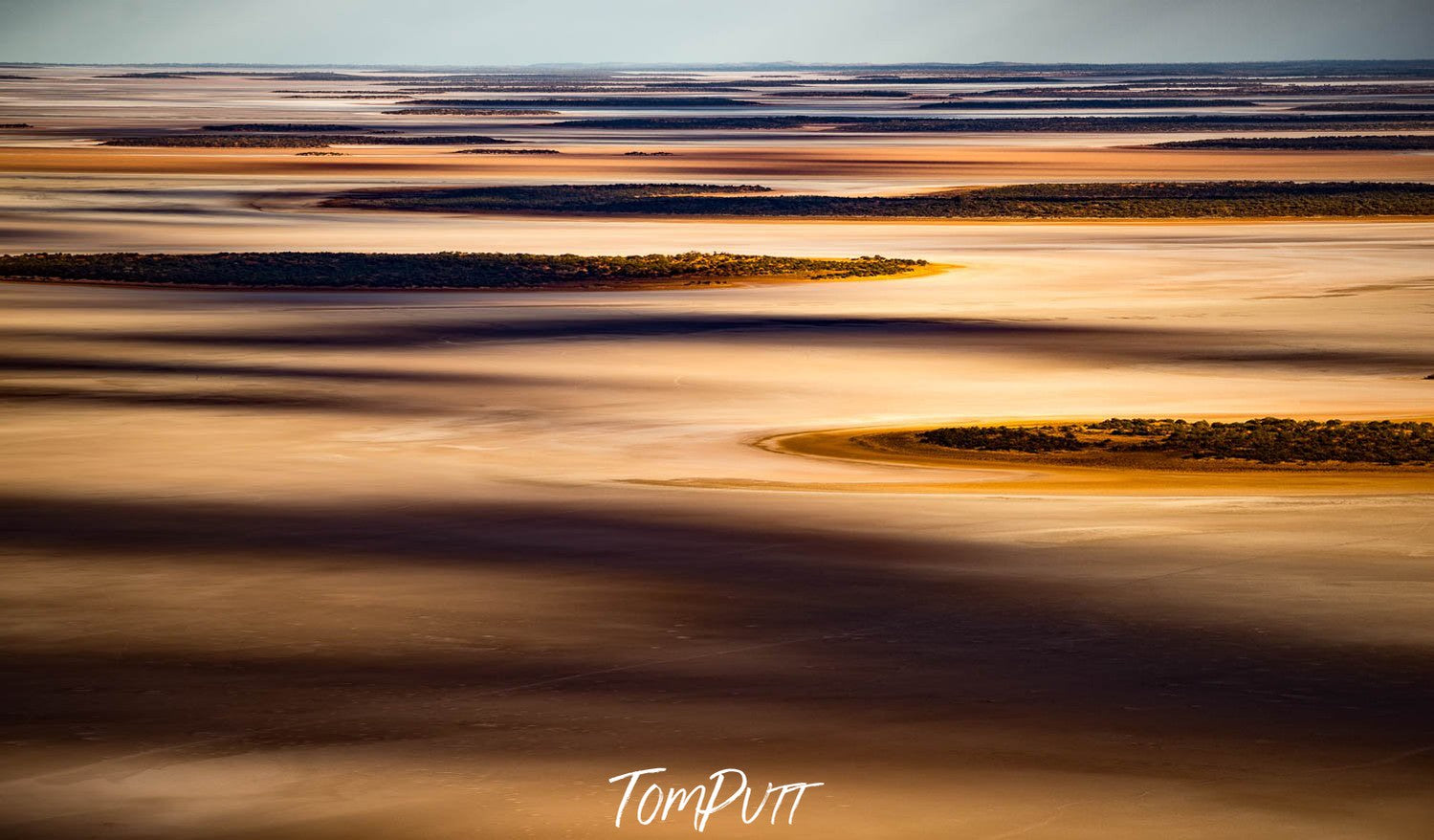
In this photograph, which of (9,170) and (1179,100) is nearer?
(9,170)

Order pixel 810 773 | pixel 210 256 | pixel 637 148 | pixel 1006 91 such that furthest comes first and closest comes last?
pixel 1006 91
pixel 637 148
pixel 210 256
pixel 810 773

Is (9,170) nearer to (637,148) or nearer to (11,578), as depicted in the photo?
(637,148)

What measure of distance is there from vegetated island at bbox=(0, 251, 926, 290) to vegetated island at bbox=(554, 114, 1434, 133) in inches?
2827

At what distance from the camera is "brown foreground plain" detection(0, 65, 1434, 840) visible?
1180 centimetres

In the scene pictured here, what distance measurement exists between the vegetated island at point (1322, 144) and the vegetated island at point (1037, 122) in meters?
11.6

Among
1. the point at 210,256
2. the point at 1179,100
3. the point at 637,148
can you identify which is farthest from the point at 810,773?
the point at 1179,100

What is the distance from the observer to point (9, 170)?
78.1 metres

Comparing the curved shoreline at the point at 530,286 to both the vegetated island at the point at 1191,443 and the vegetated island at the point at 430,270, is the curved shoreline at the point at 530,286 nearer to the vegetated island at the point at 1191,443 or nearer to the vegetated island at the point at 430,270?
the vegetated island at the point at 430,270

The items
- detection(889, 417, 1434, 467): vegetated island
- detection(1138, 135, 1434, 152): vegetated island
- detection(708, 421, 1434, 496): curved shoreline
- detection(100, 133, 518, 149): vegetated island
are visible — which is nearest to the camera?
detection(708, 421, 1434, 496): curved shoreline

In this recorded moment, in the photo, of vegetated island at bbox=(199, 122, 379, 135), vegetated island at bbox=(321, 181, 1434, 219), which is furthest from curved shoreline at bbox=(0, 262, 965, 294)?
vegetated island at bbox=(199, 122, 379, 135)

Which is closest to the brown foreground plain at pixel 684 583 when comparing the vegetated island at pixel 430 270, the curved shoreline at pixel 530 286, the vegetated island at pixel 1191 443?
the vegetated island at pixel 1191 443

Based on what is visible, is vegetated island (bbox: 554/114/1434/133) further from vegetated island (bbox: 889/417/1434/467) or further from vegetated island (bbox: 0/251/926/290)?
Result: vegetated island (bbox: 889/417/1434/467)

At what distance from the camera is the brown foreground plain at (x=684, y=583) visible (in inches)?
464

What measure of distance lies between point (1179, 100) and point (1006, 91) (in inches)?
1408
